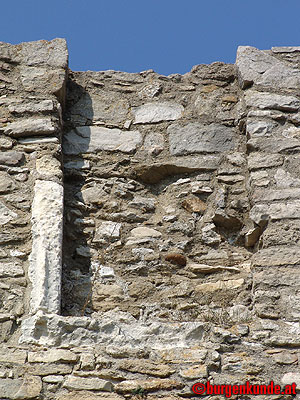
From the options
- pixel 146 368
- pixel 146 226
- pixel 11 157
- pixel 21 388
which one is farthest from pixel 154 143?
pixel 21 388

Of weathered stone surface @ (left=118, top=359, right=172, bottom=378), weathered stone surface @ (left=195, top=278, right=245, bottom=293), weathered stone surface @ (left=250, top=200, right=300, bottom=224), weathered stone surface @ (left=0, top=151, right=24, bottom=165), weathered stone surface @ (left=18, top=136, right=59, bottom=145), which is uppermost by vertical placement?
weathered stone surface @ (left=18, top=136, right=59, bottom=145)

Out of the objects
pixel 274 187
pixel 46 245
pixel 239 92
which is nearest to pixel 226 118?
pixel 239 92

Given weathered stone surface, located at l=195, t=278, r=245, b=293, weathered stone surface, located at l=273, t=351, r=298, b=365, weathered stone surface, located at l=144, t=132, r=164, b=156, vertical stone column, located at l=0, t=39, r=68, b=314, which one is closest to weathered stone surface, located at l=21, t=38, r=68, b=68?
vertical stone column, located at l=0, t=39, r=68, b=314

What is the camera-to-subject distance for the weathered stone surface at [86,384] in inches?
137

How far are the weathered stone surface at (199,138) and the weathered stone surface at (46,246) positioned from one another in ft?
2.98

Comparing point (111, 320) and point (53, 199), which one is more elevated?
point (53, 199)

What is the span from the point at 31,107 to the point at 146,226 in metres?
1.06

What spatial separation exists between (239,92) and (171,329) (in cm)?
193

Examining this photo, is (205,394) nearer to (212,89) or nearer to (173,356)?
(173,356)

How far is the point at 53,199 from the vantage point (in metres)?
4.16

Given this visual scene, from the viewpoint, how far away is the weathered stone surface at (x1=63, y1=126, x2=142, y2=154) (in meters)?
4.71

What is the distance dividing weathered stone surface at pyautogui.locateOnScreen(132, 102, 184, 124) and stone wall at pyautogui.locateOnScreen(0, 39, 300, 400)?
0.04ft

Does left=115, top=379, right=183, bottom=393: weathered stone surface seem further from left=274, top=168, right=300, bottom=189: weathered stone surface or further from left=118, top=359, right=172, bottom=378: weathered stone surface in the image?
left=274, top=168, right=300, bottom=189: weathered stone surface

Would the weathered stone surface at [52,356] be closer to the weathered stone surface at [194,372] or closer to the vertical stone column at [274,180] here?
the weathered stone surface at [194,372]
